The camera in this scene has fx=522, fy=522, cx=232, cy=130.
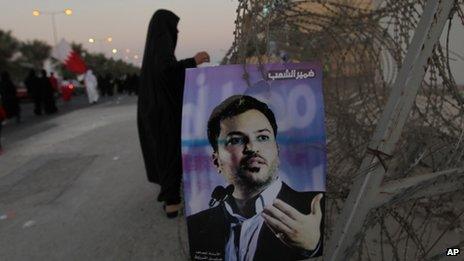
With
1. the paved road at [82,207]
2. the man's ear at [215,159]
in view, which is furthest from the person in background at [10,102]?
the man's ear at [215,159]

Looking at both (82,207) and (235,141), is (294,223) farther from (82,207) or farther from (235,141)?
(82,207)

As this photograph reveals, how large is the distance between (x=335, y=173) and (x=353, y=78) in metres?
0.63

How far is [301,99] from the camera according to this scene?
2232 mm

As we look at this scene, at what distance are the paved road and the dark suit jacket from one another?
1.86 feet

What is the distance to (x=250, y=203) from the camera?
2.26 metres

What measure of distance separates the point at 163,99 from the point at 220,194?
85.5 inches

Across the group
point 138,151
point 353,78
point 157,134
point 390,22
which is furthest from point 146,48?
point 138,151

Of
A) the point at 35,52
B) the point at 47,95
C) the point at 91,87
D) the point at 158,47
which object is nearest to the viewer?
the point at 158,47

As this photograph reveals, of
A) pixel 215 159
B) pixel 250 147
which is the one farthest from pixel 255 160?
pixel 215 159

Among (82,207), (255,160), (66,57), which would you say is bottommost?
(82,207)

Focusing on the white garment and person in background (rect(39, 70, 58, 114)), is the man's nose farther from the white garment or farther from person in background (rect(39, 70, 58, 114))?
the white garment

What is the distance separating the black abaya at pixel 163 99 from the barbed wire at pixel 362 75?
1121mm

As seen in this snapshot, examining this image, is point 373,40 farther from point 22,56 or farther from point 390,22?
point 22,56

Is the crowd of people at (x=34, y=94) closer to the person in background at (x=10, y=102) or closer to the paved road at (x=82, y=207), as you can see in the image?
the person in background at (x=10, y=102)
